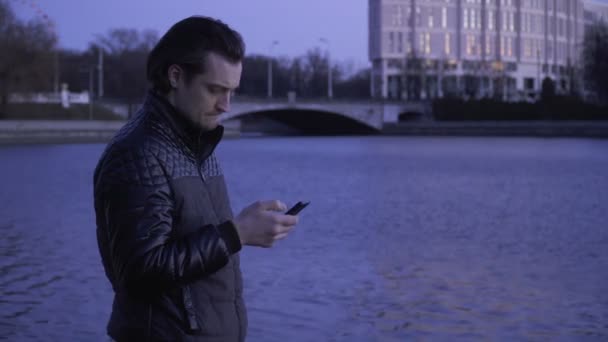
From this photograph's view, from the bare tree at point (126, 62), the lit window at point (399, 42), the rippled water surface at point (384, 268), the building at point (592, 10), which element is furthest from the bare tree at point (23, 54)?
the building at point (592, 10)

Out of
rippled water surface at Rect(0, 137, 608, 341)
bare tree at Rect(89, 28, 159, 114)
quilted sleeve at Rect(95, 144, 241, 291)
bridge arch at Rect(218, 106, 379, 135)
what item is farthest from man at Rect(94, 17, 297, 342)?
bridge arch at Rect(218, 106, 379, 135)

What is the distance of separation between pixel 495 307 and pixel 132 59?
75.3m

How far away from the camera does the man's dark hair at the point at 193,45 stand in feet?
7.56

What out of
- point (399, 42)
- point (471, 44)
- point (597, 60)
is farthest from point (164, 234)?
point (471, 44)

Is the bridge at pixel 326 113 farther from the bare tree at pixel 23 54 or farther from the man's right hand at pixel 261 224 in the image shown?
the man's right hand at pixel 261 224

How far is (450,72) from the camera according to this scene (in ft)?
357

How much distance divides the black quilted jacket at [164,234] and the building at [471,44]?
316ft

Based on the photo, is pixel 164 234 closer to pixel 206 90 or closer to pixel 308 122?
pixel 206 90

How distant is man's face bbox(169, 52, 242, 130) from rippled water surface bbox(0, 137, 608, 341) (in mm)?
4242

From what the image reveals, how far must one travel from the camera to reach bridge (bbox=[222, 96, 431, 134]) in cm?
7362

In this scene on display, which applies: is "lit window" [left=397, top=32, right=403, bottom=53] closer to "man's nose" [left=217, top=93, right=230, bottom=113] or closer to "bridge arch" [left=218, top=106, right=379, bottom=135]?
"bridge arch" [left=218, top=106, right=379, bottom=135]

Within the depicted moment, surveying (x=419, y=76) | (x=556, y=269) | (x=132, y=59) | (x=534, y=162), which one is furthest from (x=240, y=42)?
(x=419, y=76)

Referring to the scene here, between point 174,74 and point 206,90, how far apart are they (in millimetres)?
87

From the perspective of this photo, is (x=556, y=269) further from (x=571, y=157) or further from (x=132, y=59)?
(x=132, y=59)
